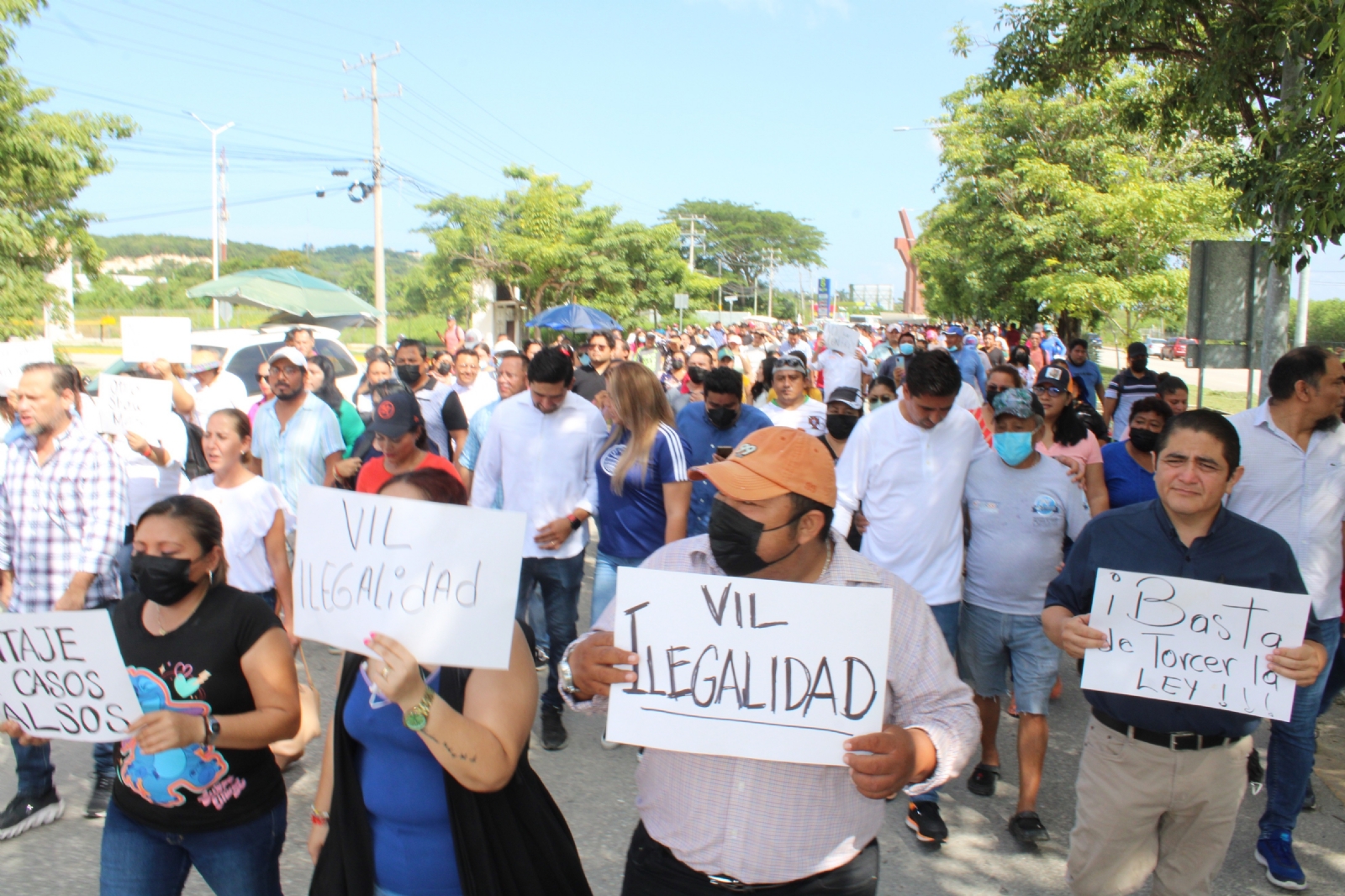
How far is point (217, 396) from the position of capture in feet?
25.6

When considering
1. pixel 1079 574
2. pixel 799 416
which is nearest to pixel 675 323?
pixel 799 416

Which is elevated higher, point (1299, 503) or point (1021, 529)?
point (1299, 503)

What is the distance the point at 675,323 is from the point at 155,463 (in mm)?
45959

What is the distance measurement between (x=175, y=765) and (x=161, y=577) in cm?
51

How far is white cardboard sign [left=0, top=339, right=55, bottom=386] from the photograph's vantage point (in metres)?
5.86

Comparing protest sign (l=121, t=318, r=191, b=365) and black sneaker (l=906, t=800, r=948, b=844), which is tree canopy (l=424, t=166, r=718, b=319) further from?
black sneaker (l=906, t=800, r=948, b=844)

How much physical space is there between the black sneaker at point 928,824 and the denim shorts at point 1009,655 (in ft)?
1.99

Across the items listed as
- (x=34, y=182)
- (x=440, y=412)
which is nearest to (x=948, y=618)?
(x=440, y=412)

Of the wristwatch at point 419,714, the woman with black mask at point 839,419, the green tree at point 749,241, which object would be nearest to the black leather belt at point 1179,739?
the wristwatch at point 419,714

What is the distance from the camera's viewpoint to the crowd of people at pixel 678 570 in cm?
230

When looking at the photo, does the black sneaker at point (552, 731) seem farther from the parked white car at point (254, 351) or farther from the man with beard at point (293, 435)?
the parked white car at point (254, 351)

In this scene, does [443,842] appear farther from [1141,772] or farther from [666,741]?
[1141,772]

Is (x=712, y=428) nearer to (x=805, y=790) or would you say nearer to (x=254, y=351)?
(x=805, y=790)

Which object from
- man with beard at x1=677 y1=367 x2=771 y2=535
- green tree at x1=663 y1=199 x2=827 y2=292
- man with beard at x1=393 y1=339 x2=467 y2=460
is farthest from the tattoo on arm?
green tree at x1=663 y1=199 x2=827 y2=292
